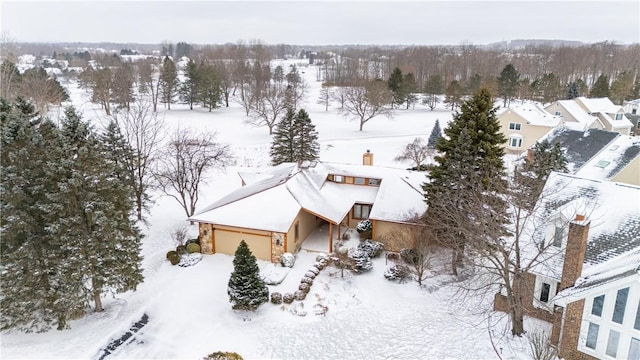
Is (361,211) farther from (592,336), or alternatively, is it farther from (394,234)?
(592,336)

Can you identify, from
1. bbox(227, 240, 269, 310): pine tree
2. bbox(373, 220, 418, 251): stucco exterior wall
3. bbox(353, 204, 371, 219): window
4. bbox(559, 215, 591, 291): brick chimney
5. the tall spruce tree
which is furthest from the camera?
bbox(353, 204, 371, 219): window

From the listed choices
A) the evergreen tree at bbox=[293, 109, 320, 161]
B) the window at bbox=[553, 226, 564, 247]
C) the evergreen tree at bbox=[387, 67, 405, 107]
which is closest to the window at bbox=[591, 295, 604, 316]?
the window at bbox=[553, 226, 564, 247]

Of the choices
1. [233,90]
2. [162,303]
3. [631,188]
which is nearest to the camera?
[631,188]

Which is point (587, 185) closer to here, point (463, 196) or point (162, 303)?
point (463, 196)

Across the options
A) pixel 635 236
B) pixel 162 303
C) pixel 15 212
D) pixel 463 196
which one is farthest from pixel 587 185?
pixel 15 212

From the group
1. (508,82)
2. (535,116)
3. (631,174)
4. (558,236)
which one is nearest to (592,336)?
(558,236)

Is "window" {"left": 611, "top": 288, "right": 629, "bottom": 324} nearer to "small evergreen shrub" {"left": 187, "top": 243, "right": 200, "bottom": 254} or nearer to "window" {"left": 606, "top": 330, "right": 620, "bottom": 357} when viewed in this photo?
"window" {"left": 606, "top": 330, "right": 620, "bottom": 357}
